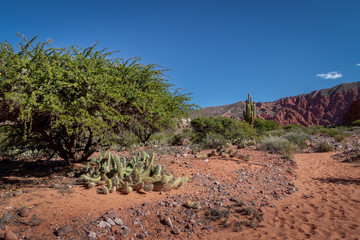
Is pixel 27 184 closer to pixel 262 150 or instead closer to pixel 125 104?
pixel 125 104

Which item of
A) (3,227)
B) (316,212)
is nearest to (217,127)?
(316,212)

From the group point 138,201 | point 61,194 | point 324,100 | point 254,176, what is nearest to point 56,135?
point 61,194

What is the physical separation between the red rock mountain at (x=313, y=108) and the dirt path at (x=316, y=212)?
232ft

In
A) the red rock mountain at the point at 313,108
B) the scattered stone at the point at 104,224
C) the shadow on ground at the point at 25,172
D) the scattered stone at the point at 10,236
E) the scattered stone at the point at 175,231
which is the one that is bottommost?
the scattered stone at the point at 175,231

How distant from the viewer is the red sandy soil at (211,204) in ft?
14.6

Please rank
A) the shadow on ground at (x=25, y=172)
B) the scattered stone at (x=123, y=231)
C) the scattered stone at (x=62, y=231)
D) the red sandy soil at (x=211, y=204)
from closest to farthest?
the scattered stone at (x=62, y=231) → the scattered stone at (x=123, y=231) → the red sandy soil at (x=211, y=204) → the shadow on ground at (x=25, y=172)

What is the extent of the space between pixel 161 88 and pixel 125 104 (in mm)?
1743

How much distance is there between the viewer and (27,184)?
7.05 metres

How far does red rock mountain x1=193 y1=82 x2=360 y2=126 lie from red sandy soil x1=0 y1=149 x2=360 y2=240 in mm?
71086

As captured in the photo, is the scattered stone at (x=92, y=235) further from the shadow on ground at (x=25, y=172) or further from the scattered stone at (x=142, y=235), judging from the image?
the shadow on ground at (x=25, y=172)

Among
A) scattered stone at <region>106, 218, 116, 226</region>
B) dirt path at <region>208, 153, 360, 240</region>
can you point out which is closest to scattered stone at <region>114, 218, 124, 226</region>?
scattered stone at <region>106, 218, 116, 226</region>

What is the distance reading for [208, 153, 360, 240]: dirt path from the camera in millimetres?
4496

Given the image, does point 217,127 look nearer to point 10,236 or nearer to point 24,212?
point 24,212

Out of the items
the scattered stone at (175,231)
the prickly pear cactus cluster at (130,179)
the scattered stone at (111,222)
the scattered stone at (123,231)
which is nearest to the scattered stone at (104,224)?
the scattered stone at (111,222)
